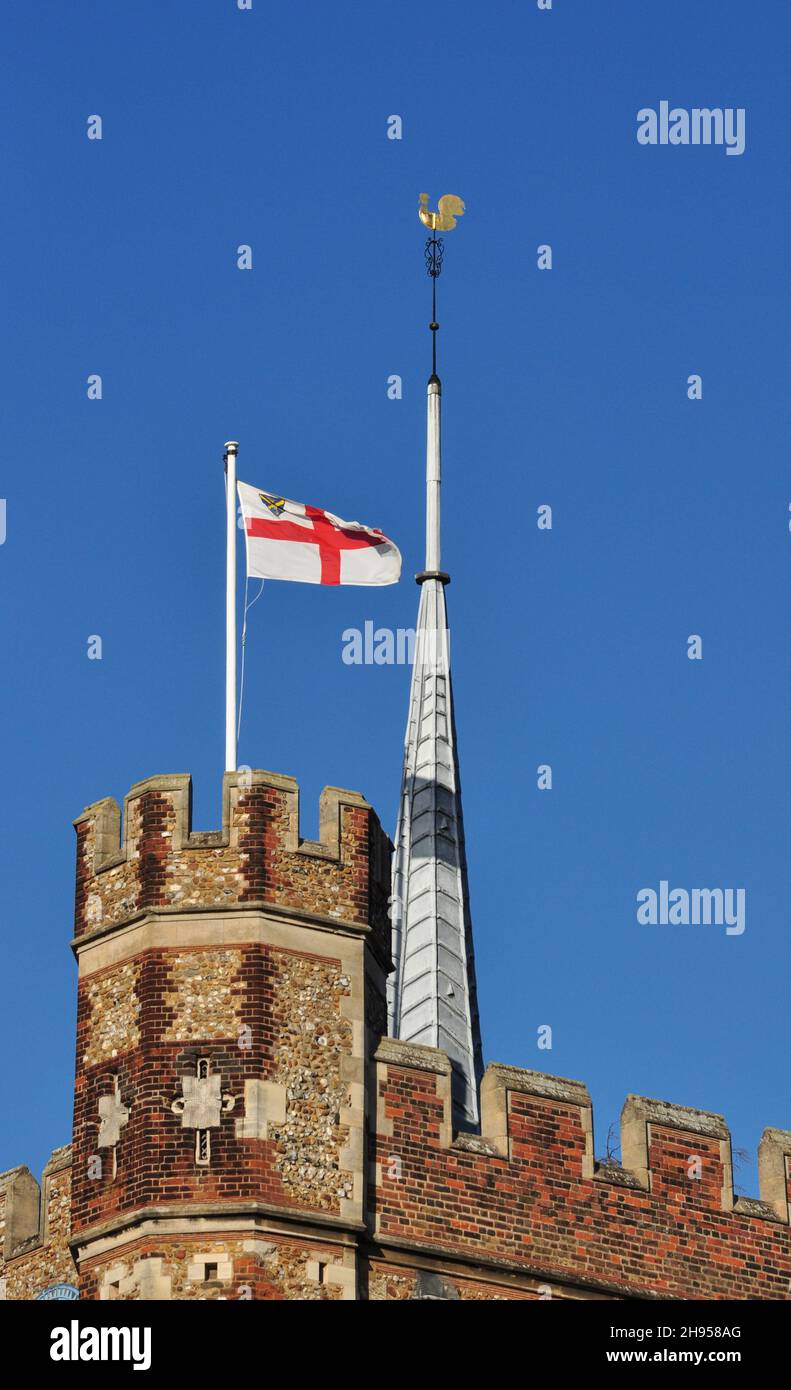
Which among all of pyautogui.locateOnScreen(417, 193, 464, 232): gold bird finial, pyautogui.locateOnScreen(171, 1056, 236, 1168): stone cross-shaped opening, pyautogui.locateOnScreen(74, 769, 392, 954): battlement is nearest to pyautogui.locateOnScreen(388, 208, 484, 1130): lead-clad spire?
pyautogui.locateOnScreen(417, 193, 464, 232): gold bird finial

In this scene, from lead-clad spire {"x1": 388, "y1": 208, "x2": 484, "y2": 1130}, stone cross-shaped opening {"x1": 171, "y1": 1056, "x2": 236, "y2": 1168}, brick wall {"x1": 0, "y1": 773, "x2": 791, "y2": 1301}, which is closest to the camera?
brick wall {"x1": 0, "y1": 773, "x2": 791, "y2": 1301}

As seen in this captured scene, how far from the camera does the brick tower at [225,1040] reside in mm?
34531

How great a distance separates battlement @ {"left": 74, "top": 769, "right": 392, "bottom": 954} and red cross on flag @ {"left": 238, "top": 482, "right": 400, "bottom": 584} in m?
5.49

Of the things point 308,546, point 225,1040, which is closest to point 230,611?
point 308,546

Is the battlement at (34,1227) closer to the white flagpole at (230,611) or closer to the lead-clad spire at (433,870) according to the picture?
the white flagpole at (230,611)

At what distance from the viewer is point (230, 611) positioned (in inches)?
1586

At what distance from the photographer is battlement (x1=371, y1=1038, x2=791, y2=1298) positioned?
36469 millimetres

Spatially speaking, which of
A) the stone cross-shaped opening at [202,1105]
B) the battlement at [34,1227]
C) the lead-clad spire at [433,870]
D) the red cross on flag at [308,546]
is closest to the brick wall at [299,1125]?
the stone cross-shaped opening at [202,1105]

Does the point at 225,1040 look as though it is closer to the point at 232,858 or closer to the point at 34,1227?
the point at 232,858

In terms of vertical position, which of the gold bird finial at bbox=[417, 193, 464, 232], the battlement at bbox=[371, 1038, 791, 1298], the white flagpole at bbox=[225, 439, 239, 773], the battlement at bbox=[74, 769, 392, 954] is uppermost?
the gold bird finial at bbox=[417, 193, 464, 232]

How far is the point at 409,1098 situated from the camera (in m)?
36.7

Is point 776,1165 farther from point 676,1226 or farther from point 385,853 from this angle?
point 385,853

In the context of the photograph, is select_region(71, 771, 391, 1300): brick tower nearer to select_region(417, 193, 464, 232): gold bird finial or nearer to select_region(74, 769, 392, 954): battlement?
select_region(74, 769, 392, 954): battlement

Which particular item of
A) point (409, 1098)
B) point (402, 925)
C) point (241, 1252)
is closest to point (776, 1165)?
point (409, 1098)
